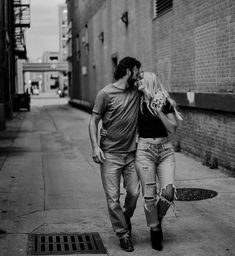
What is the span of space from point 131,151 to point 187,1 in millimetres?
7710

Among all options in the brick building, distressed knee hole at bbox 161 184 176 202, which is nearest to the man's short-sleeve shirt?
distressed knee hole at bbox 161 184 176 202

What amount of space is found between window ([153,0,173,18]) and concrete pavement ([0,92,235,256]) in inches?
159

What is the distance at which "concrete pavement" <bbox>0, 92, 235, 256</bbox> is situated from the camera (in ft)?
18.5

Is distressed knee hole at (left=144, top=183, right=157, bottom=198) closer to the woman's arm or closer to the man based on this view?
the man

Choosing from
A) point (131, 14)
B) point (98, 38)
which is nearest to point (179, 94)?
point (131, 14)

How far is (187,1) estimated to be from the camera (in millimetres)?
12305

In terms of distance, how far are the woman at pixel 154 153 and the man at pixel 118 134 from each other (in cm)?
10

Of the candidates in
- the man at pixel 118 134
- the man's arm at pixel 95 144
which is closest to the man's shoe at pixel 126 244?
the man at pixel 118 134

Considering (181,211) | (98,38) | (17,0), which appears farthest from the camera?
(17,0)

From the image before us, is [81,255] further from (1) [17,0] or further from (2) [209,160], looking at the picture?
(1) [17,0]

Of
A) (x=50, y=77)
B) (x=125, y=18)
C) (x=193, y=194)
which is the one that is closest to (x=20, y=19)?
(x=125, y=18)

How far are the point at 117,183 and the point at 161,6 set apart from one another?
10086mm

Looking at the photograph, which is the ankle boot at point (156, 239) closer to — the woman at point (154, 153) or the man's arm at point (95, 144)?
the woman at point (154, 153)

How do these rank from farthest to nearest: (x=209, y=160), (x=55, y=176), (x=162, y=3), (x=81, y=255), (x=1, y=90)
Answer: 1. (x=1, y=90)
2. (x=162, y=3)
3. (x=209, y=160)
4. (x=55, y=176)
5. (x=81, y=255)
